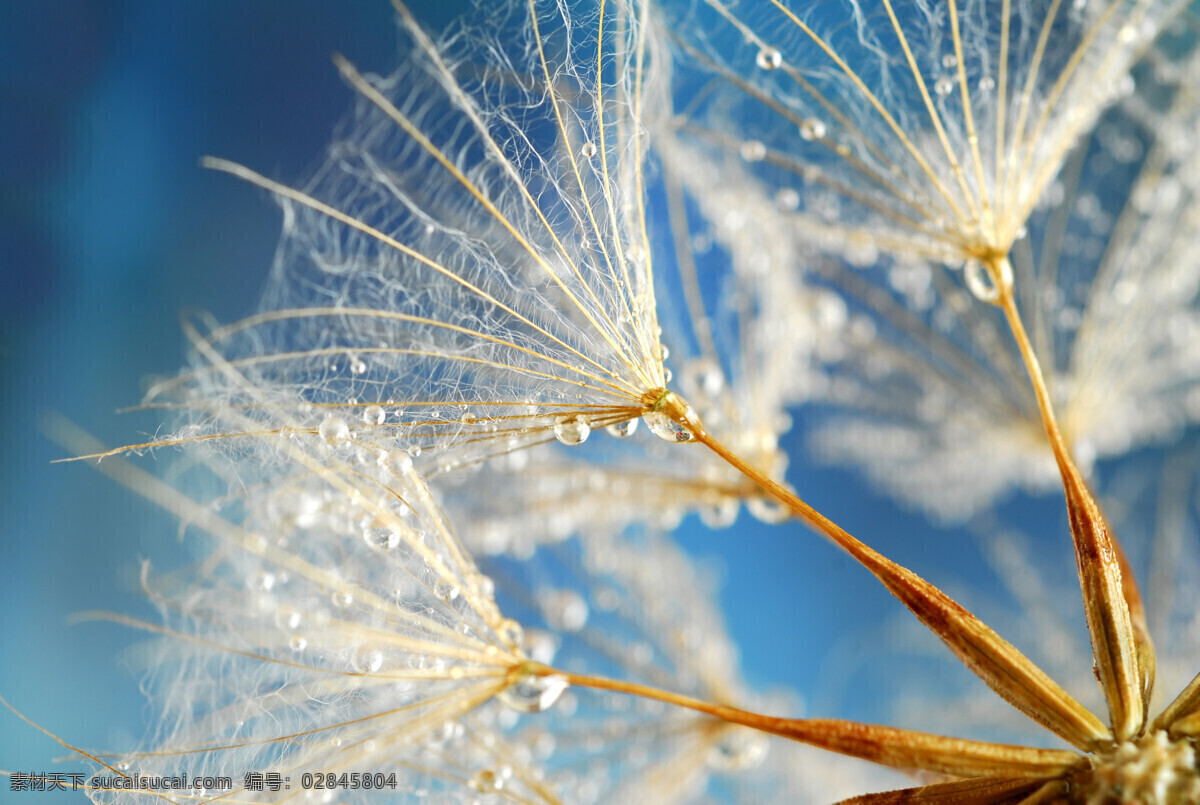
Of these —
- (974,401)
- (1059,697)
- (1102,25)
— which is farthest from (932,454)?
(1059,697)

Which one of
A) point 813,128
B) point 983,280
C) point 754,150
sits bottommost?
point 983,280

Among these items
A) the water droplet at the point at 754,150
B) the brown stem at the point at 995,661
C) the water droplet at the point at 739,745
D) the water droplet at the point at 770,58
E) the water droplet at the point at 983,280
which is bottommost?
the brown stem at the point at 995,661

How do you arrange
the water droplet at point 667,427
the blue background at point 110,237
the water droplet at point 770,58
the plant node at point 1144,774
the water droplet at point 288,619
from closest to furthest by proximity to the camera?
the plant node at point 1144,774, the water droplet at point 667,427, the water droplet at point 288,619, the water droplet at point 770,58, the blue background at point 110,237

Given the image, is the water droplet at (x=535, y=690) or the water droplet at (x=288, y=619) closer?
the water droplet at (x=535, y=690)

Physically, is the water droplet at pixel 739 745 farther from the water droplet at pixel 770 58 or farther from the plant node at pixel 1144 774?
the water droplet at pixel 770 58

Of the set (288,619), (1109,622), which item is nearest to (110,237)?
(288,619)

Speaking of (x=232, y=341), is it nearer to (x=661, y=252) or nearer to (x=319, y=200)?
(x=319, y=200)

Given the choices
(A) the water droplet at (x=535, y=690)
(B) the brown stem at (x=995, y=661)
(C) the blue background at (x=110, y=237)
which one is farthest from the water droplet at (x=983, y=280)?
(C) the blue background at (x=110, y=237)

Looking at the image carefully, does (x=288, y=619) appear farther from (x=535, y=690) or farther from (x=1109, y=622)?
(x=1109, y=622)

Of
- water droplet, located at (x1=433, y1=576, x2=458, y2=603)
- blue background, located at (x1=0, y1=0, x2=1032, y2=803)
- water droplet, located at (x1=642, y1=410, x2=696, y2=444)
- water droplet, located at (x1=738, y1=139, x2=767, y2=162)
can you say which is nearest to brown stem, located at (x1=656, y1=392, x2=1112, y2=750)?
water droplet, located at (x1=642, y1=410, x2=696, y2=444)
